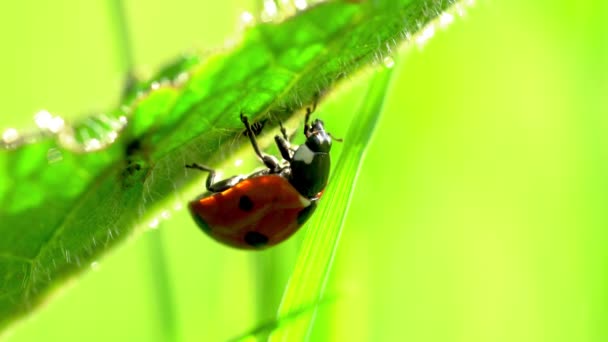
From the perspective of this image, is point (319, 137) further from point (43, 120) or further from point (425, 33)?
point (43, 120)

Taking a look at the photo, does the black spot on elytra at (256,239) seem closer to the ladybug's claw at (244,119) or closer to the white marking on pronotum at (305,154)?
the white marking on pronotum at (305,154)

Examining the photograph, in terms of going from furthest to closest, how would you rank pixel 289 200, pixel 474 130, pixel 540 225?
pixel 474 130
pixel 540 225
pixel 289 200

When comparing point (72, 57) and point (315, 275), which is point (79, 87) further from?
point (315, 275)

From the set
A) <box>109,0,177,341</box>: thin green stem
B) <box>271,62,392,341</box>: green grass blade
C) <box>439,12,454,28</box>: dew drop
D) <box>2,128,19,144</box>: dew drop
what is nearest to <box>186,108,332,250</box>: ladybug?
<box>109,0,177,341</box>: thin green stem

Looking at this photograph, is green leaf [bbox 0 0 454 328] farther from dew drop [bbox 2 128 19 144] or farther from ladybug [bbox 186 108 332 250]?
ladybug [bbox 186 108 332 250]

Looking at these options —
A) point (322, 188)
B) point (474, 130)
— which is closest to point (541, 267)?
point (474, 130)

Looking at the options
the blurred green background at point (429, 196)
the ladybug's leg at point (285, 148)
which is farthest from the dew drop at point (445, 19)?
the blurred green background at point (429, 196)
